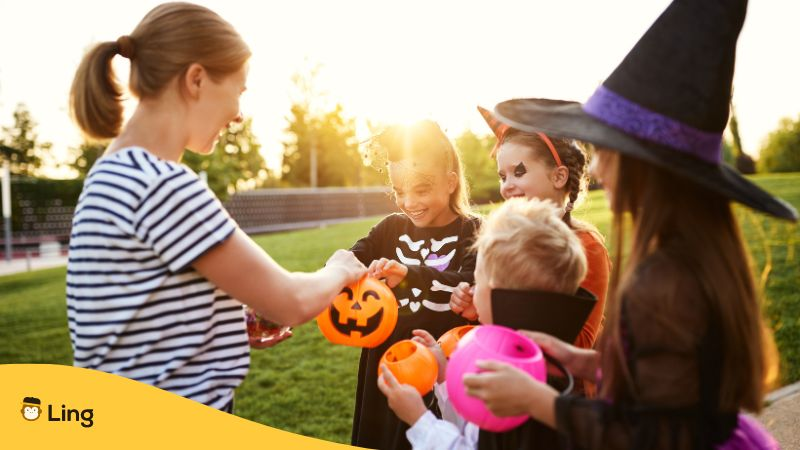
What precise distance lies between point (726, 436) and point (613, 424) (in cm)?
40

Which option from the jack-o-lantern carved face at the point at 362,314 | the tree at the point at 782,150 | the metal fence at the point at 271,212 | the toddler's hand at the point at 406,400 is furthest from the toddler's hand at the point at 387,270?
the tree at the point at 782,150

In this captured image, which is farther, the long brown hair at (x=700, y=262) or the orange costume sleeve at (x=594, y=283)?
the orange costume sleeve at (x=594, y=283)

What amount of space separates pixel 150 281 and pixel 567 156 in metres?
2.20

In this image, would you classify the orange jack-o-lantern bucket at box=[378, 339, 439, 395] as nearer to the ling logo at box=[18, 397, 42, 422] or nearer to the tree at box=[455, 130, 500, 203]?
the ling logo at box=[18, 397, 42, 422]

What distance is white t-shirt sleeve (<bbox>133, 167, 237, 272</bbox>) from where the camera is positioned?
5.84 feet

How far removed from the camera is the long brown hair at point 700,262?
1697 millimetres

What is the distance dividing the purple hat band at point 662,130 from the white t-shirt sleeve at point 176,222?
48.1 inches

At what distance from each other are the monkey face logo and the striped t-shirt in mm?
848

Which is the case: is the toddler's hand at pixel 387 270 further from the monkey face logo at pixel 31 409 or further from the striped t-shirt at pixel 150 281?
the monkey face logo at pixel 31 409

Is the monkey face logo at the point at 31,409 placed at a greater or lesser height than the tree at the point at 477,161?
greater

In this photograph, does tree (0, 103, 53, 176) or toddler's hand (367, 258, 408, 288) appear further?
tree (0, 103, 53, 176)

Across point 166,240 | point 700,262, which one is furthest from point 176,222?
point 700,262

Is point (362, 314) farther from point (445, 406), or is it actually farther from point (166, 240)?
point (166, 240)

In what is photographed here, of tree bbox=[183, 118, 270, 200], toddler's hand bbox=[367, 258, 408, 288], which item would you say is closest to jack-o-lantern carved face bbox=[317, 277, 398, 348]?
toddler's hand bbox=[367, 258, 408, 288]
